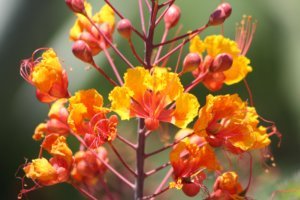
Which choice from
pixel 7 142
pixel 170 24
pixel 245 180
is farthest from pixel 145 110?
pixel 7 142

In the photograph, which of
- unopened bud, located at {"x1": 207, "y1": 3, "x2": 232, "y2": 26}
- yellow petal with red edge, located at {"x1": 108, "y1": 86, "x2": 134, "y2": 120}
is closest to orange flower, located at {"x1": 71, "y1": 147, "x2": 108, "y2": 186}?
yellow petal with red edge, located at {"x1": 108, "y1": 86, "x2": 134, "y2": 120}

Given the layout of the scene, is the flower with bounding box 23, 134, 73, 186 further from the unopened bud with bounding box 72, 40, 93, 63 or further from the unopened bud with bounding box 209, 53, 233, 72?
the unopened bud with bounding box 209, 53, 233, 72

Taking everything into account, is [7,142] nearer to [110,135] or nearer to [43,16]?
[43,16]

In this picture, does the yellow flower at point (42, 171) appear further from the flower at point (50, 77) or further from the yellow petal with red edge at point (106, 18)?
the yellow petal with red edge at point (106, 18)

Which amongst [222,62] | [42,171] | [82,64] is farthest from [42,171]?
[82,64]

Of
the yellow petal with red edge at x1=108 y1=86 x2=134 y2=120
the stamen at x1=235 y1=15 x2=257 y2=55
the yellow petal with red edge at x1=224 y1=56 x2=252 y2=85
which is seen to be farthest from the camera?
the stamen at x1=235 y1=15 x2=257 y2=55

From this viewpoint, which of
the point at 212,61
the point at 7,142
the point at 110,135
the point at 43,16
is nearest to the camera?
the point at 110,135

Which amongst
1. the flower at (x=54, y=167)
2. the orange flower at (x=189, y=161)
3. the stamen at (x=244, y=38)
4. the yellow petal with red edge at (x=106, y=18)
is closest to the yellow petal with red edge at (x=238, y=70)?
the stamen at (x=244, y=38)
